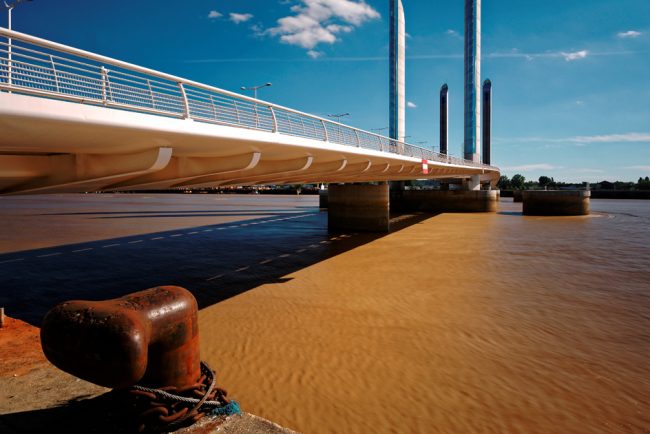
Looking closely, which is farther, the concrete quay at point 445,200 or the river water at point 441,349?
the concrete quay at point 445,200

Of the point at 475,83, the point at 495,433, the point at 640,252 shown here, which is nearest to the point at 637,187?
the point at 475,83

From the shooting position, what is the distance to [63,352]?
3.20 metres

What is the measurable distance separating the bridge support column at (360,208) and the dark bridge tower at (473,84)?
29.7 metres

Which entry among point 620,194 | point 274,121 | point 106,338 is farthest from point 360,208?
point 620,194

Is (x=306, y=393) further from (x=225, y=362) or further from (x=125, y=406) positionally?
(x=125, y=406)

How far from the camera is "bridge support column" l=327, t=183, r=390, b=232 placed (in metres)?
26.2

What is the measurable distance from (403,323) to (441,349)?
1.43 m

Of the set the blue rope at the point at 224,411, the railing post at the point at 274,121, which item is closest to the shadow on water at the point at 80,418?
the blue rope at the point at 224,411

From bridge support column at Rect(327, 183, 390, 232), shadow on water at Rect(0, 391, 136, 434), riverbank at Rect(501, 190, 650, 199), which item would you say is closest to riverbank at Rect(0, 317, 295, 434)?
shadow on water at Rect(0, 391, 136, 434)

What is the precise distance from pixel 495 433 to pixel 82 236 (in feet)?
77.3

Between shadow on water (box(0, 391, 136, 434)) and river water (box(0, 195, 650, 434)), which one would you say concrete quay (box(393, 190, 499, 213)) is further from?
shadow on water (box(0, 391, 136, 434))

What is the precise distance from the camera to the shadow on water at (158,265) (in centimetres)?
1088

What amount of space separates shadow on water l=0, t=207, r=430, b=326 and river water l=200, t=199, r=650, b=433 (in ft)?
5.74

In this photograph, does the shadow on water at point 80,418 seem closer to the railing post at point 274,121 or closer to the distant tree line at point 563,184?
the railing post at point 274,121
